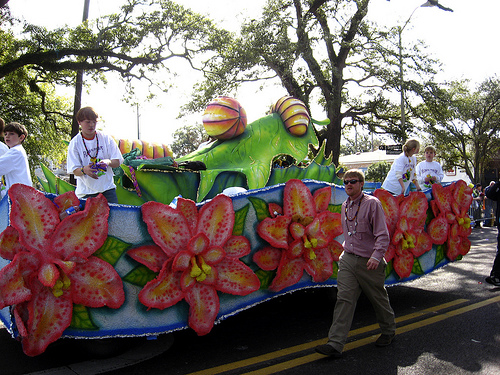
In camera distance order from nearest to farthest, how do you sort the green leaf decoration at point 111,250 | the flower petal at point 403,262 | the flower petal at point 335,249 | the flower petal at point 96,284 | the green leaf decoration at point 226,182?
the flower petal at point 96,284 → the green leaf decoration at point 111,250 → the flower petal at point 335,249 → the flower petal at point 403,262 → the green leaf decoration at point 226,182

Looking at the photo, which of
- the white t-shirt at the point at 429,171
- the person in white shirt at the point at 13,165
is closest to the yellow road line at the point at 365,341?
the white t-shirt at the point at 429,171

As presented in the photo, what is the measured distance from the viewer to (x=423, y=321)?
4.45m

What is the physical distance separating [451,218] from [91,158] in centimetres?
413

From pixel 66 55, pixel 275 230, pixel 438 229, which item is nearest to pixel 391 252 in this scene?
pixel 438 229

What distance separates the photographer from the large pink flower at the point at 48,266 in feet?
9.32

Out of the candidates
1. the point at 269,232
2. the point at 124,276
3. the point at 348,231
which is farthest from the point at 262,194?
the point at 124,276

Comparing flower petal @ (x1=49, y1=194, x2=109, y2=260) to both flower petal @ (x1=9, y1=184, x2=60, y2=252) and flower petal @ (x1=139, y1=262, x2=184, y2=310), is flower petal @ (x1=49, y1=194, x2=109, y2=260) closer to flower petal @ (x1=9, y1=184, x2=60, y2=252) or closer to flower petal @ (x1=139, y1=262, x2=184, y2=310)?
flower petal @ (x1=9, y1=184, x2=60, y2=252)

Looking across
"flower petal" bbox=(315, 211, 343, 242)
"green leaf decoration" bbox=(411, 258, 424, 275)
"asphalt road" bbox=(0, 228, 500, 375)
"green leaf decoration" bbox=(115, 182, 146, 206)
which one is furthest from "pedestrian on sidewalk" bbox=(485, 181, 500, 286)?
"green leaf decoration" bbox=(115, 182, 146, 206)

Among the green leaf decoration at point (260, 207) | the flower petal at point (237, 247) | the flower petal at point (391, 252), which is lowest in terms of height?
the flower petal at point (391, 252)

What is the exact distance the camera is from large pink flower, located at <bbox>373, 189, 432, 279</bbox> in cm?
457

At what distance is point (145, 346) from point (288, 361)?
1.25m

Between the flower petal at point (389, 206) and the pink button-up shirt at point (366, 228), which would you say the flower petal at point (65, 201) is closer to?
the pink button-up shirt at point (366, 228)

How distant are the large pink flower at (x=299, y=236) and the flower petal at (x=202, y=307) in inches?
21.3

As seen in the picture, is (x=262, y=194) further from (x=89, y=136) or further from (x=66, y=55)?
(x=66, y=55)
